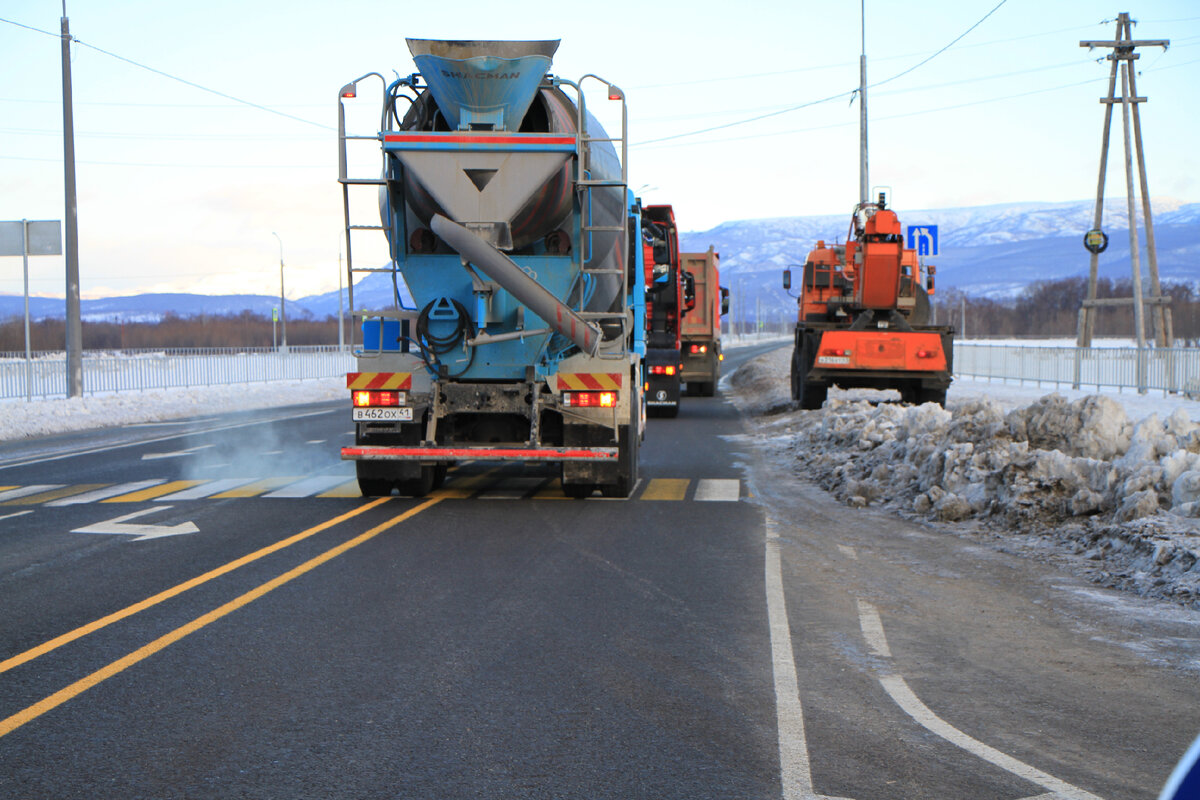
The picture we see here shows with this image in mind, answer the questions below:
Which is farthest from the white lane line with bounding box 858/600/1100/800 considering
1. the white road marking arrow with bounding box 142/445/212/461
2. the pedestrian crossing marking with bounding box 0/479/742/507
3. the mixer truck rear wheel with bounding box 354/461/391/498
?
the white road marking arrow with bounding box 142/445/212/461

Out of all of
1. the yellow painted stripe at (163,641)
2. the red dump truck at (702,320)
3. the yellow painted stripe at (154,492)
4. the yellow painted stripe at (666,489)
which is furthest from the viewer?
the red dump truck at (702,320)

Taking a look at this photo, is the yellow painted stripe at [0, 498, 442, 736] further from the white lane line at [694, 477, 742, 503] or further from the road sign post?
the road sign post

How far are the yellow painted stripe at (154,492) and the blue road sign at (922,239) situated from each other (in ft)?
53.8

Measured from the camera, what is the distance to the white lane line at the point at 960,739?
4.25m

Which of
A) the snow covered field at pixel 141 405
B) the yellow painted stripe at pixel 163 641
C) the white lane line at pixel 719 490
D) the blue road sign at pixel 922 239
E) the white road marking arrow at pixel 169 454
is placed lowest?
the white lane line at pixel 719 490

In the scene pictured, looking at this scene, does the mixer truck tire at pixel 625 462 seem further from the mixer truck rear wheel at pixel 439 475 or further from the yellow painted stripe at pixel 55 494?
the yellow painted stripe at pixel 55 494

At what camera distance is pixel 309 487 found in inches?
519

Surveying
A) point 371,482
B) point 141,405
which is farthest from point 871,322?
point 141,405

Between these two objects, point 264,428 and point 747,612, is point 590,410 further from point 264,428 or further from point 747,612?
point 264,428

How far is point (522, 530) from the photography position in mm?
10203

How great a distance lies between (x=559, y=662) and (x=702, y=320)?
25002 mm

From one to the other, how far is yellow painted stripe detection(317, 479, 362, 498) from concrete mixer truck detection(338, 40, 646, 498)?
433 mm

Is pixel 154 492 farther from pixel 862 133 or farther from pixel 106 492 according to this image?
pixel 862 133

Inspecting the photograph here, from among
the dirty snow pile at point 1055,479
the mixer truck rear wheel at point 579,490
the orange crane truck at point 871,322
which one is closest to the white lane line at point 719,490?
the dirty snow pile at point 1055,479
